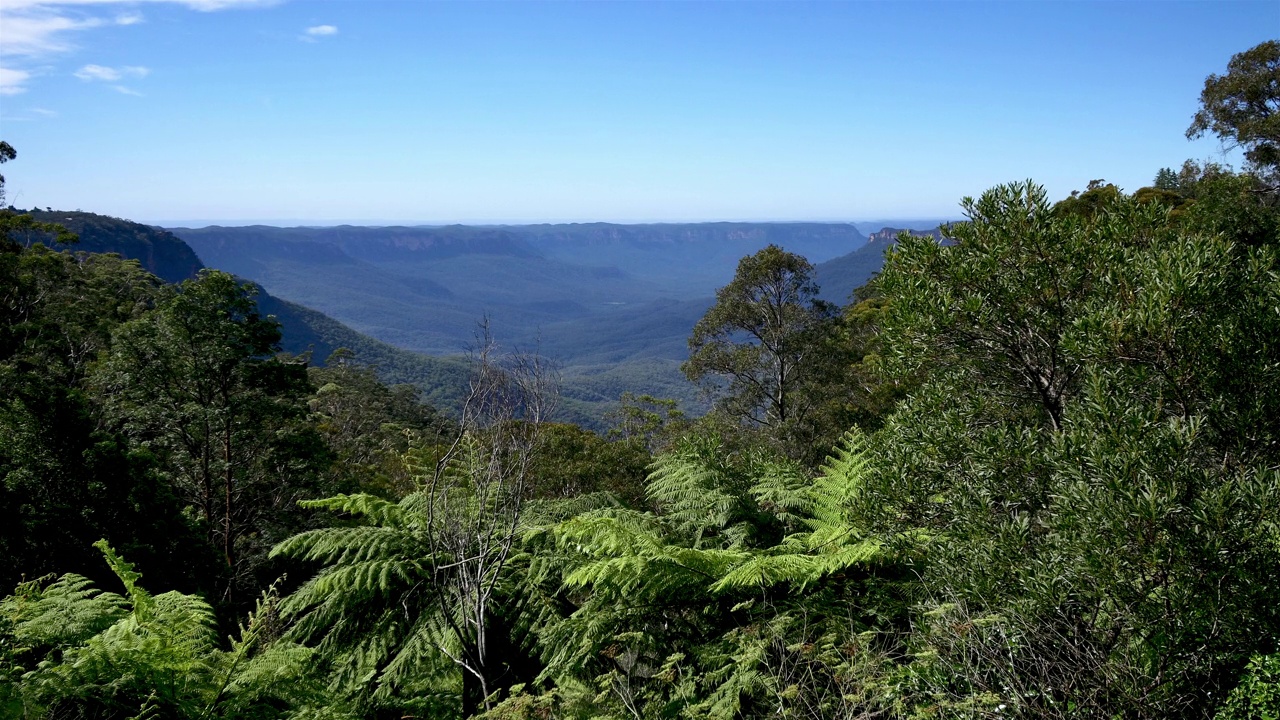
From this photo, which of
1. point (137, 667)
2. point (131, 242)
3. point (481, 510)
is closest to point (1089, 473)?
point (481, 510)

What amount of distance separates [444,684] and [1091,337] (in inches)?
193

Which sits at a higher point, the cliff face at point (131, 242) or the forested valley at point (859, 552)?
the cliff face at point (131, 242)

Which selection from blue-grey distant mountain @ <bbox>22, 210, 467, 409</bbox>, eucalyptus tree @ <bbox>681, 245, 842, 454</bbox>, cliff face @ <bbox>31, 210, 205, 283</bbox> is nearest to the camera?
eucalyptus tree @ <bbox>681, 245, 842, 454</bbox>

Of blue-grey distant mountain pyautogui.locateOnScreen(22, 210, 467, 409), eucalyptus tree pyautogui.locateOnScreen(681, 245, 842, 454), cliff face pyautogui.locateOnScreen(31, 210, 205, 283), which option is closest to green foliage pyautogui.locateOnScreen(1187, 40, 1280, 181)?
eucalyptus tree pyautogui.locateOnScreen(681, 245, 842, 454)

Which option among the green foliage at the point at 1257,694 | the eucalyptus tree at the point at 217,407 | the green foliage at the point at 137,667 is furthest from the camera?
the eucalyptus tree at the point at 217,407

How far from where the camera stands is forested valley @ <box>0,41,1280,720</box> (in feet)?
11.4

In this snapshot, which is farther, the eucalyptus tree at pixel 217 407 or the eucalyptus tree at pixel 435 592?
the eucalyptus tree at pixel 217 407

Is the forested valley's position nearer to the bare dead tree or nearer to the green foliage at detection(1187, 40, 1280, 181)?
the bare dead tree

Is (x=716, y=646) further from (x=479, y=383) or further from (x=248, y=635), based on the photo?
(x=248, y=635)

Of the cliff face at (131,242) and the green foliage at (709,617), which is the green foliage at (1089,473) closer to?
the green foliage at (709,617)

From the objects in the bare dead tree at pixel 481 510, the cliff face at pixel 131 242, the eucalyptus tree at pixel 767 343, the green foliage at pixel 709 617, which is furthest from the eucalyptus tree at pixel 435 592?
the cliff face at pixel 131 242

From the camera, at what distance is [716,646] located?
4.80 m

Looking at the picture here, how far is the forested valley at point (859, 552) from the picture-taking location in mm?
3465

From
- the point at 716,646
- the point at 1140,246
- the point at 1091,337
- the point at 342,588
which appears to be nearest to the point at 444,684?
the point at 342,588
